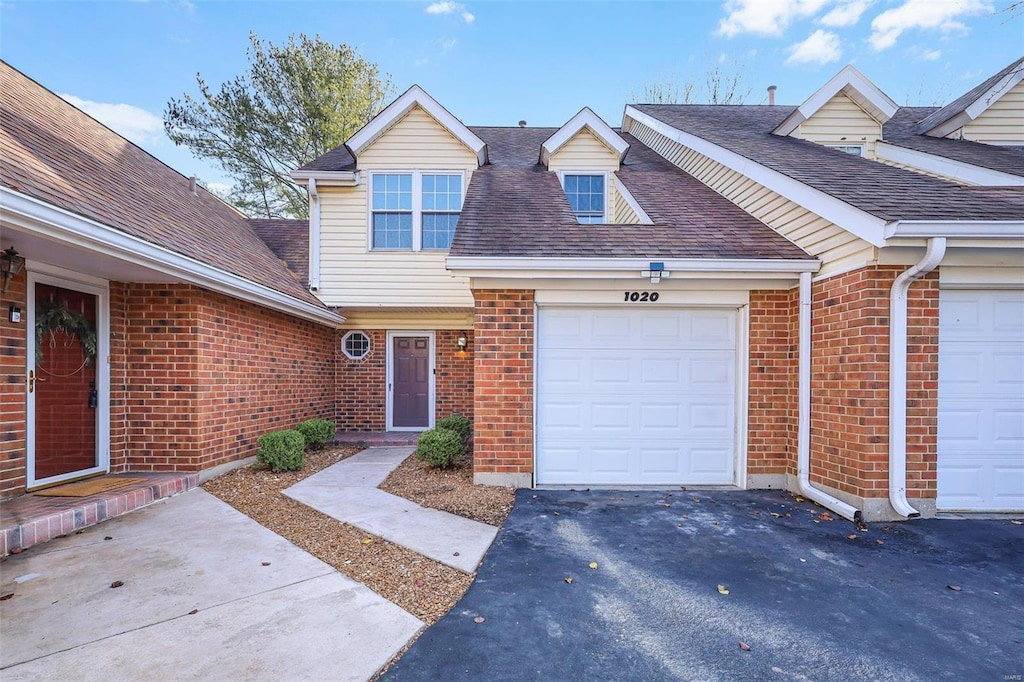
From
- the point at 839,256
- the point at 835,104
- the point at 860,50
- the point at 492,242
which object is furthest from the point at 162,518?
the point at 860,50

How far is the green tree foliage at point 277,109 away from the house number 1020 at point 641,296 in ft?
40.5

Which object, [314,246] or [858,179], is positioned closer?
[858,179]

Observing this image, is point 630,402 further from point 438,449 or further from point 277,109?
point 277,109

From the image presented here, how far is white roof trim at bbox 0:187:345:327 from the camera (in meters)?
3.32

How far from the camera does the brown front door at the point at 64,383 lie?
4668mm

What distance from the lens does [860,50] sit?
10.0 meters

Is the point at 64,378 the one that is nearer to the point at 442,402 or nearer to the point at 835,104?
the point at 442,402

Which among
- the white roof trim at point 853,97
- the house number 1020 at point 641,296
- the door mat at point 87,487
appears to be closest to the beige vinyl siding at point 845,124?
the white roof trim at point 853,97

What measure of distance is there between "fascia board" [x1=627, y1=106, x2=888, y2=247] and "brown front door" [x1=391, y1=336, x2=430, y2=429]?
21.2ft

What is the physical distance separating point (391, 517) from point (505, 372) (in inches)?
79.5

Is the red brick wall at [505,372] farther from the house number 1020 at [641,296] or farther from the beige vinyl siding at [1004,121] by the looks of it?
the beige vinyl siding at [1004,121]

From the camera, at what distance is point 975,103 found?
790 cm

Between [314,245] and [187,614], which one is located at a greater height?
[314,245]

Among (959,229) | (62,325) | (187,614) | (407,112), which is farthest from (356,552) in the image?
(407,112)
